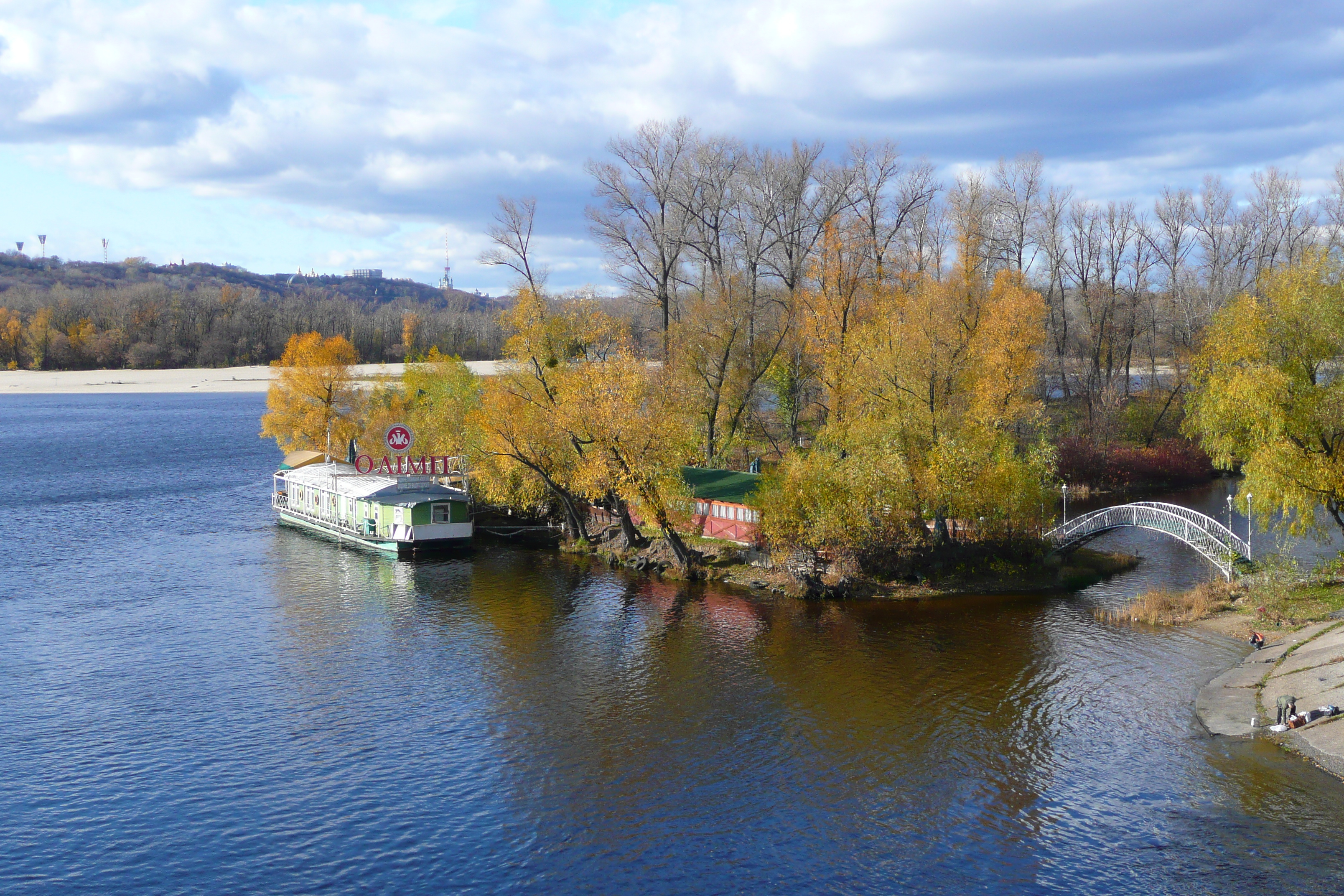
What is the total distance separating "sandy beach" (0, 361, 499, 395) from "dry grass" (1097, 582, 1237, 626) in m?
127

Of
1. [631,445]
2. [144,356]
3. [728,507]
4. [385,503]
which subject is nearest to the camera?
[631,445]

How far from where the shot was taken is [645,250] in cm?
6669

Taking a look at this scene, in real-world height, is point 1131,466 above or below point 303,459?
below

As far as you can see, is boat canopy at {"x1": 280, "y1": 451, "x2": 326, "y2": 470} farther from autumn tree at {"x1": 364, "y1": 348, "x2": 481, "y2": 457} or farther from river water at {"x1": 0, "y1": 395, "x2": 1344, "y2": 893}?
river water at {"x1": 0, "y1": 395, "x2": 1344, "y2": 893}

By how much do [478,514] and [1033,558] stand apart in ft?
106

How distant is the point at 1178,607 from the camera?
121ft

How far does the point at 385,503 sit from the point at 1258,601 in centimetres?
4125

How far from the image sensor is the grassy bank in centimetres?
3400

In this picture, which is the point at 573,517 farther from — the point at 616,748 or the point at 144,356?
the point at 144,356

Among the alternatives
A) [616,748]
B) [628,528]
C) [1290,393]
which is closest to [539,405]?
[628,528]

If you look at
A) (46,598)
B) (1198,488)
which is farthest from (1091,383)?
(46,598)

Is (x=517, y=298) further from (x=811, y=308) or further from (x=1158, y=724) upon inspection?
(x=1158, y=724)

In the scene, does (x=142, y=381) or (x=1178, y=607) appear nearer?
(x=1178, y=607)

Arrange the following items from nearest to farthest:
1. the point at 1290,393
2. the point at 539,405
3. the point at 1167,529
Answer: the point at 1290,393 < the point at 1167,529 < the point at 539,405
